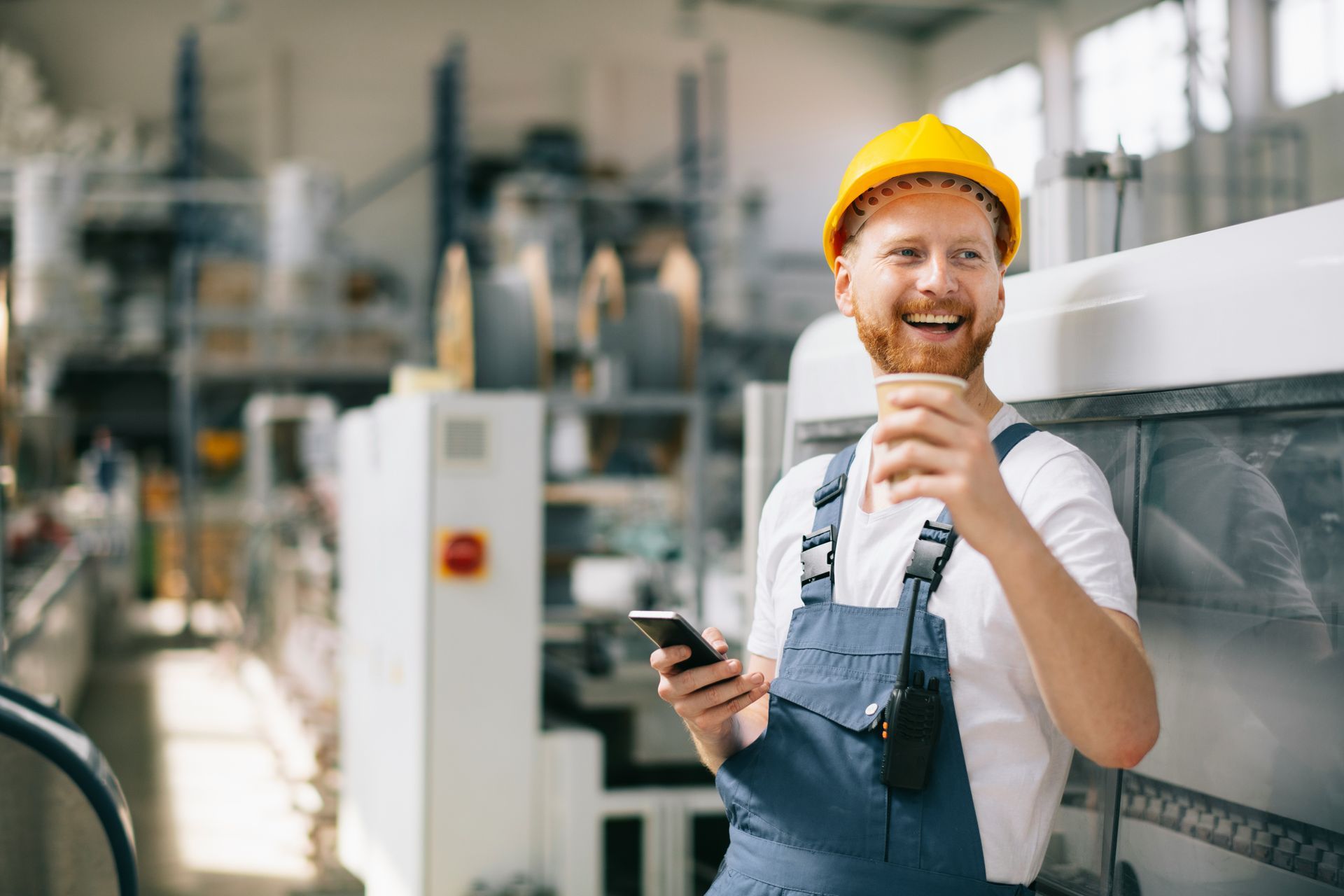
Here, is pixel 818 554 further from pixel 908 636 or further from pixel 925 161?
pixel 925 161

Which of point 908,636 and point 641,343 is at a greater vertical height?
point 641,343

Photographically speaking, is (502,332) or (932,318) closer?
(932,318)

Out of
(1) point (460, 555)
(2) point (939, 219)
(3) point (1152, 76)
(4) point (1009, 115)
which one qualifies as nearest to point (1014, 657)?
→ (2) point (939, 219)

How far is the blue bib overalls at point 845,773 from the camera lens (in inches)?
47.9

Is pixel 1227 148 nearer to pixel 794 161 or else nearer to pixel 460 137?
pixel 794 161

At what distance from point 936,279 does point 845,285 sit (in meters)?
0.17

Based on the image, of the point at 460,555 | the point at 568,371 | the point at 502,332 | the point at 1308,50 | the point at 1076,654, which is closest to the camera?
the point at 1076,654

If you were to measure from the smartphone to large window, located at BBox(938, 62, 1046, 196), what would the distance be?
499 inches

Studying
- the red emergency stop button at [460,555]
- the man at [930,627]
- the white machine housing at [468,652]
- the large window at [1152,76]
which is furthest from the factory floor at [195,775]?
the large window at [1152,76]

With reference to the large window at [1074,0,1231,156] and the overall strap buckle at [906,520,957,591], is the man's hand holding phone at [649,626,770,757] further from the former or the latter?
the large window at [1074,0,1231,156]

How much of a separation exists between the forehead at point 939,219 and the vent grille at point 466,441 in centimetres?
226

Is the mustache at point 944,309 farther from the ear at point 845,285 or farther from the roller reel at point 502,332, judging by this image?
the roller reel at point 502,332

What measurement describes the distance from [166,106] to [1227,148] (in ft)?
38.5

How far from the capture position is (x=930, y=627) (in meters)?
1.24
